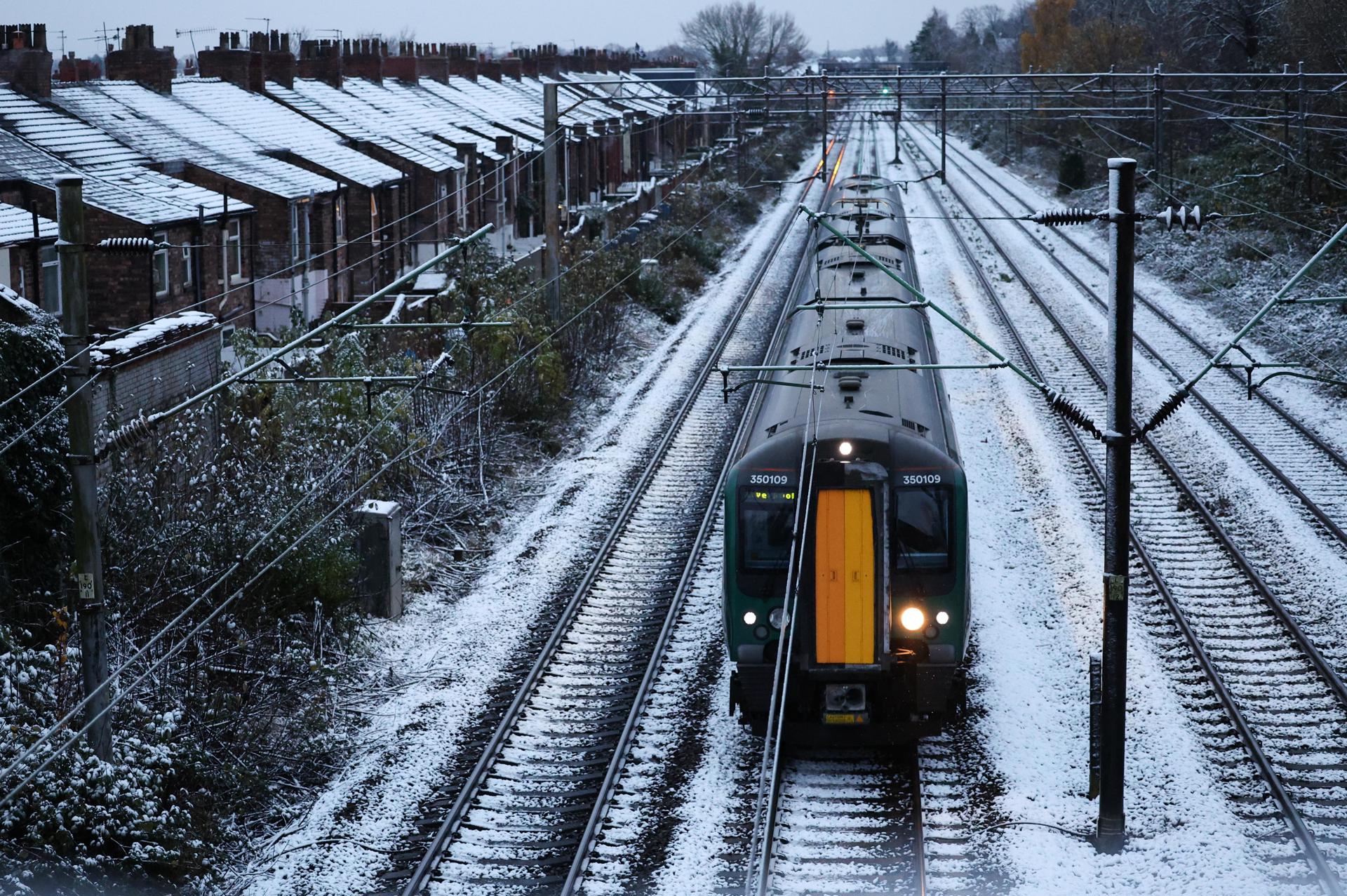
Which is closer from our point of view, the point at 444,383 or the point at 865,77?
the point at 444,383

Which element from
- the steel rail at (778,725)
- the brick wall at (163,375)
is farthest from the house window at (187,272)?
the steel rail at (778,725)

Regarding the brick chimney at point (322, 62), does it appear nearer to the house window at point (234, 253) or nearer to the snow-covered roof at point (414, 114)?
the snow-covered roof at point (414, 114)

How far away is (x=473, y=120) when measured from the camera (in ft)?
143

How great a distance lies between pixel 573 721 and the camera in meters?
12.5

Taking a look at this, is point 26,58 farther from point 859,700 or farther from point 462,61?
point 462,61

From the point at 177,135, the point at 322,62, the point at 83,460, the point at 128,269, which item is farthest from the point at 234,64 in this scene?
the point at 83,460

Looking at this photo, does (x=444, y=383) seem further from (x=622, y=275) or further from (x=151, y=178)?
(x=622, y=275)

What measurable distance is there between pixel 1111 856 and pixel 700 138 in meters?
72.4

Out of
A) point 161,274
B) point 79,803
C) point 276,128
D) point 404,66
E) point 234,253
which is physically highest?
point 404,66

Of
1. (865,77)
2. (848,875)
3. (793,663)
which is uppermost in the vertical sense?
(865,77)

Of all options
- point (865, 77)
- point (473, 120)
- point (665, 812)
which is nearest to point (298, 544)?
point (665, 812)

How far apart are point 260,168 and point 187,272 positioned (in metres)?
4.15

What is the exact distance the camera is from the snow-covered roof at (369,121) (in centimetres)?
3478

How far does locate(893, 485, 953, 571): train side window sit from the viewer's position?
35.5 ft
